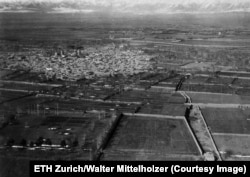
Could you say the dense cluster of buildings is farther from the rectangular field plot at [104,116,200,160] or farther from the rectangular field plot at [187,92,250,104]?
the rectangular field plot at [104,116,200,160]

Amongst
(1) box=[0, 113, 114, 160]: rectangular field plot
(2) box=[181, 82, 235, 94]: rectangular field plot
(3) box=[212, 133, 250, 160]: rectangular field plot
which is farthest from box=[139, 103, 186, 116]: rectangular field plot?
(2) box=[181, 82, 235, 94]: rectangular field plot

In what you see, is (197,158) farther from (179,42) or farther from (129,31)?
(129,31)

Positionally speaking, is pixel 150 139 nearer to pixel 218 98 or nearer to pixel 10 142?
pixel 10 142

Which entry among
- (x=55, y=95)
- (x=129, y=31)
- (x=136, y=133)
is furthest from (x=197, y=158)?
(x=129, y=31)

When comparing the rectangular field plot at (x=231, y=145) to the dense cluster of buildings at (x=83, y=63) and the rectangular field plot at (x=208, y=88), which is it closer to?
the rectangular field plot at (x=208, y=88)
